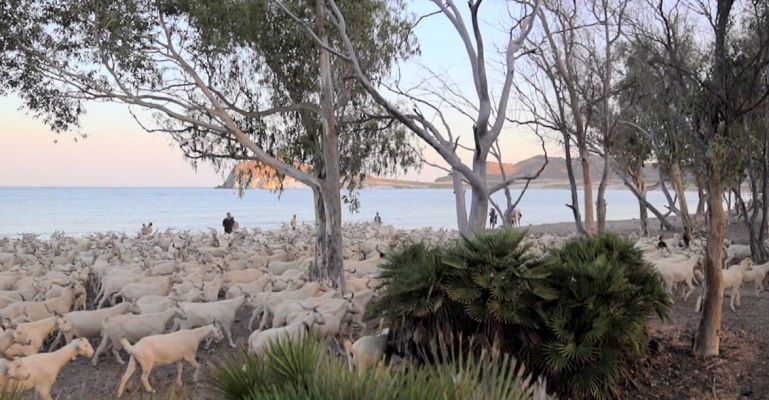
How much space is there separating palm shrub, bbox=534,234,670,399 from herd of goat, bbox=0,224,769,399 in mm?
1852

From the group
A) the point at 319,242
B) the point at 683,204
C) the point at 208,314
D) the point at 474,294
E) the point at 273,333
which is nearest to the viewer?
the point at 474,294

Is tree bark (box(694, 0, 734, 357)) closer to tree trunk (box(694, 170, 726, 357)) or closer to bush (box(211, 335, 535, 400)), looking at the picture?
tree trunk (box(694, 170, 726, 357))

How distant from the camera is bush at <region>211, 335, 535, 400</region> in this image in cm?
411

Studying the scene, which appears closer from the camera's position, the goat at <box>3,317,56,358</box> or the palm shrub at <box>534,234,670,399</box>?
the palm shrub at <box>534,234,670,399</box>

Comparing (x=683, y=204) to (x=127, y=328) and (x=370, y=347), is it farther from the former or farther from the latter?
(x=127, y=328)

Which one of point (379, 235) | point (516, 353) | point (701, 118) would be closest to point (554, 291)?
point (516, 353)

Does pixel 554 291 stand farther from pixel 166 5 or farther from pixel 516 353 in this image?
pixel 166 5

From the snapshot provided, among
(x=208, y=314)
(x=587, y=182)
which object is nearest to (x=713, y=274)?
(x=208, y=314)

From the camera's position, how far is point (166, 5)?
15.7 meters

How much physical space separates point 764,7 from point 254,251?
13247 millimetres

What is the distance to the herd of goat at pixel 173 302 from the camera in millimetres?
8688

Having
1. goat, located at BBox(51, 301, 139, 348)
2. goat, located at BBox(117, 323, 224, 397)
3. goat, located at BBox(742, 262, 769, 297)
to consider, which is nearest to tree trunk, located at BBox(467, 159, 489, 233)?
goat, located at BBox(117, 323, 224, 397)

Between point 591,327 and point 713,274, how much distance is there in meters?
2.30

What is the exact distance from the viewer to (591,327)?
839cm
